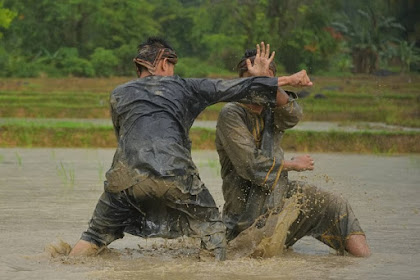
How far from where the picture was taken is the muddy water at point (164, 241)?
5.75 metres

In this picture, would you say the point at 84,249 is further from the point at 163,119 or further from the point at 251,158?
the point at 251,158

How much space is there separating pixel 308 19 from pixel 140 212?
4076cm

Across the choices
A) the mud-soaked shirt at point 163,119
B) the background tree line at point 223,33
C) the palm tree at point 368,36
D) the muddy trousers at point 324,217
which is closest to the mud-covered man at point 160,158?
the mud-soaked shirt at point 163,119

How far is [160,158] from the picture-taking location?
5.64 meters

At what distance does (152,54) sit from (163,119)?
439mm

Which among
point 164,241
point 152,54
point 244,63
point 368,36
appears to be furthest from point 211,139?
point 368,36

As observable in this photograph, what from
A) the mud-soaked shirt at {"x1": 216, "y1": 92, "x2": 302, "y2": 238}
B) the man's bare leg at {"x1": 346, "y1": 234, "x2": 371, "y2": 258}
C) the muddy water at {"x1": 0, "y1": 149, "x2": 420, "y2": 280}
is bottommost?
the muddy water at {"x1": 0, "y1": 149, "x2": 420, "y2": 280}

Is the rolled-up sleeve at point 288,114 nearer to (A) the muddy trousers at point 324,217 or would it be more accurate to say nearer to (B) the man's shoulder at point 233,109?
(B) the man's shoulder at point 233,109

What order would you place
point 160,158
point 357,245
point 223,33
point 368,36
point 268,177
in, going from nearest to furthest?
point 160,158 < point 268,177 < point 357,245 < point 368,36 < point 223,33

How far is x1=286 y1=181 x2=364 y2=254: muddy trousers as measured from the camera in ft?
20.6

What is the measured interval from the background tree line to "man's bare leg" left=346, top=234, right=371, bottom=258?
112 ft

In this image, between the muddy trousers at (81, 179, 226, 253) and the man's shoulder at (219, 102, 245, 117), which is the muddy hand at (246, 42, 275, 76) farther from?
the muddy trousers at (81, 179, 226, 253)

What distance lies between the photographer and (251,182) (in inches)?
244

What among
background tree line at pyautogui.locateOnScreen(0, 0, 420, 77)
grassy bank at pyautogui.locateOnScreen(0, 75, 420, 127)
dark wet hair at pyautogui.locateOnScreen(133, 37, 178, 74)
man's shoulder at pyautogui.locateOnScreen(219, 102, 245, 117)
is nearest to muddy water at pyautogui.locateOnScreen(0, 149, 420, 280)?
man's shoulder at pyautogui.locateOnScreen(219, 102, 245, 117)
